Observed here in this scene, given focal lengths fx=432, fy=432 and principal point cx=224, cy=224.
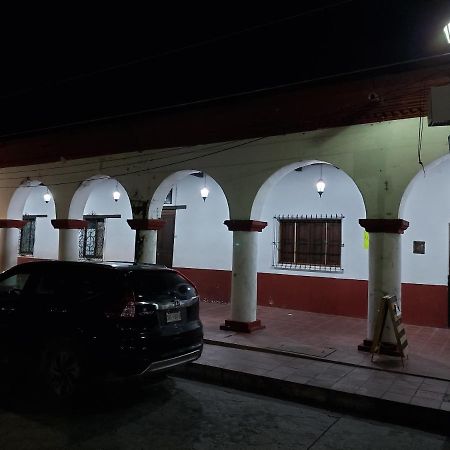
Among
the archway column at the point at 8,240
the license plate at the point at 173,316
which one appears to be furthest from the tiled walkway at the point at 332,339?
the archway column at the point at 8,240

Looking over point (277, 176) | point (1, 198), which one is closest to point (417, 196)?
point (277, 176)

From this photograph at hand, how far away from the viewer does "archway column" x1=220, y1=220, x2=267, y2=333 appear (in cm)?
903

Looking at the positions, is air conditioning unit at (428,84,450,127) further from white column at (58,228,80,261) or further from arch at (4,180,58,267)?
arch at (4,180,58,267)

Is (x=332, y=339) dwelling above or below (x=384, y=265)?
below

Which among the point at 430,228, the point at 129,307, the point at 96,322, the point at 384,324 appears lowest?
the point at 384,324

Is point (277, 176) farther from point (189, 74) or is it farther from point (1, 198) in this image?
point (1, 198)

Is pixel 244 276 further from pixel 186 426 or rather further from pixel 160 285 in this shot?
pixel 186 426

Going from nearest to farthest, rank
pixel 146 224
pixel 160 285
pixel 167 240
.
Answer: pixel 160 285
pixel 146 224
pixel 167 240

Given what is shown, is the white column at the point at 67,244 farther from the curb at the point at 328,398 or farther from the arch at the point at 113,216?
the curb at the point at 328,398

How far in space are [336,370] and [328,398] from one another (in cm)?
100

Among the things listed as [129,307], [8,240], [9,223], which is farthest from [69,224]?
[129,307]

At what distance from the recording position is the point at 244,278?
29.9 feet

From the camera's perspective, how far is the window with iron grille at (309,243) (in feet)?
36.6

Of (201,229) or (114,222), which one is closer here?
(201,229)
